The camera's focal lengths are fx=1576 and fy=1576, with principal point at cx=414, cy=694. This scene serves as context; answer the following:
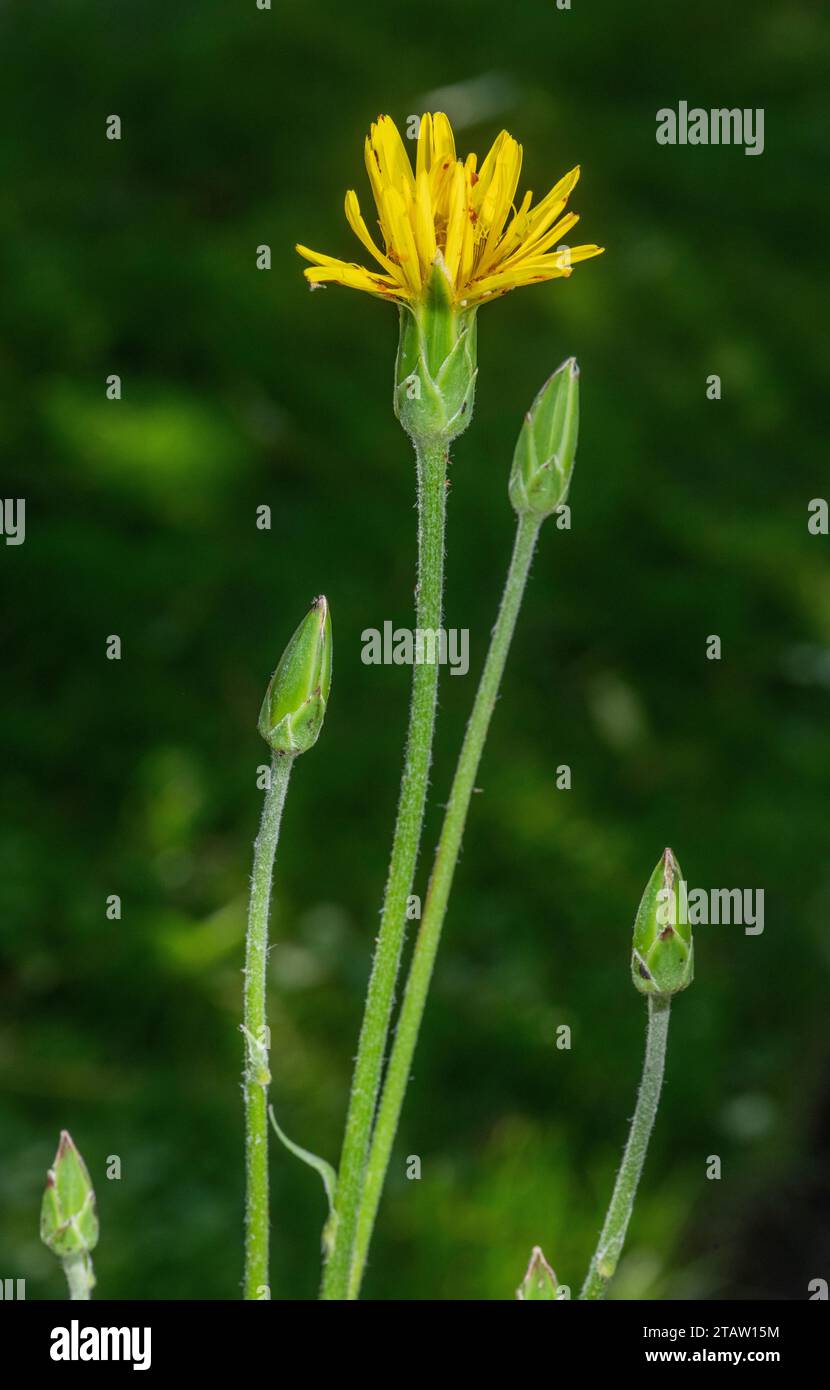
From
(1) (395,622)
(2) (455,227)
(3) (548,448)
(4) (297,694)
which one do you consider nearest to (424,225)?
(2) (455,227)

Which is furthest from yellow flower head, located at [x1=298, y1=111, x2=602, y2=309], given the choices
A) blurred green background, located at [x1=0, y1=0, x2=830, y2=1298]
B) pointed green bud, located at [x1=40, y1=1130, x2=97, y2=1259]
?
blurred green background, located at [x1=0, y1=0, x2=830, y2=1298]

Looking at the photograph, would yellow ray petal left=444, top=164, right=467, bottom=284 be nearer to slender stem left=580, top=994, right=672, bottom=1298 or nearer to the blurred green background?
slender stem left=580, top=994, right=672, bottom=1298

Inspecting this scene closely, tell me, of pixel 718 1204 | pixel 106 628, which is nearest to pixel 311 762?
pixel 106 628

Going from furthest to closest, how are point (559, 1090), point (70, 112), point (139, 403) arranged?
point (70, 112) < point (139, 403) < point (559, 1090)

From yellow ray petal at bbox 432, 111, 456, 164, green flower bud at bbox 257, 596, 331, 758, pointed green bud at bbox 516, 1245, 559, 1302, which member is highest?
yellow ray petal at bbox 432, 111, 456, 164

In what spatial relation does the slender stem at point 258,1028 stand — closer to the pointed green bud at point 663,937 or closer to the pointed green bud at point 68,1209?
the pointed green bud at point 68,1209
